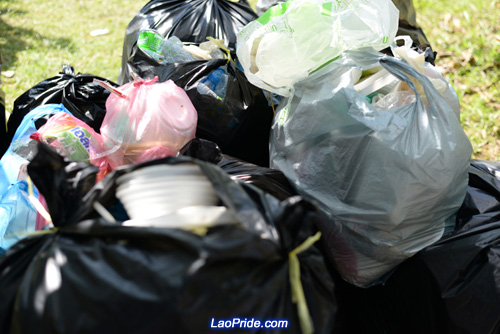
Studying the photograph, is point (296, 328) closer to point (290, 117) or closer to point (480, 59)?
point (290, 117)

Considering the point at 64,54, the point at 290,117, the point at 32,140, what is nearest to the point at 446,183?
the point at 290,117

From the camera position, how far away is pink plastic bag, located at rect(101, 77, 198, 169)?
149cm

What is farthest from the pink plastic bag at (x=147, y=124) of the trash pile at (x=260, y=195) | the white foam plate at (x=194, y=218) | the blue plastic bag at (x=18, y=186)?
the white foam plate at (x=194, y=218)

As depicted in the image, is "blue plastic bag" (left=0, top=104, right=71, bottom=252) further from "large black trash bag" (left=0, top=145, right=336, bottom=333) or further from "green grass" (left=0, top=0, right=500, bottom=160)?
"green grass" (left=0, top=0, right=500, bottom=160)

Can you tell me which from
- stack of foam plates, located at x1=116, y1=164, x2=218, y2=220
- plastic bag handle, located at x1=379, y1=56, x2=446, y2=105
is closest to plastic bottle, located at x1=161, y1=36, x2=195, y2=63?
plastic bag handle, located at x1=379, y1=56, x2=446, y2=105

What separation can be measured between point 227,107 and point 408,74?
62 cm

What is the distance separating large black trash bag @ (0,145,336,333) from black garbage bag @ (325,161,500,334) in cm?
50

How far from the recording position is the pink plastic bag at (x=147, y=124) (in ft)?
4.88

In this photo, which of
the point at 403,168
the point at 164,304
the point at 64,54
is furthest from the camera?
the point at 64,54

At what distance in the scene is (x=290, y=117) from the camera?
145 centimetres

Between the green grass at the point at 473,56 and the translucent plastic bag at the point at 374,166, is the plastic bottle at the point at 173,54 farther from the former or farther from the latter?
the green grass at the point at 473,56

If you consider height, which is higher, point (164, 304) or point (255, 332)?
point (164, 304)

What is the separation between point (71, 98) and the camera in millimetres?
1817

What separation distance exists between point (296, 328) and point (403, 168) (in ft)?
1.75
